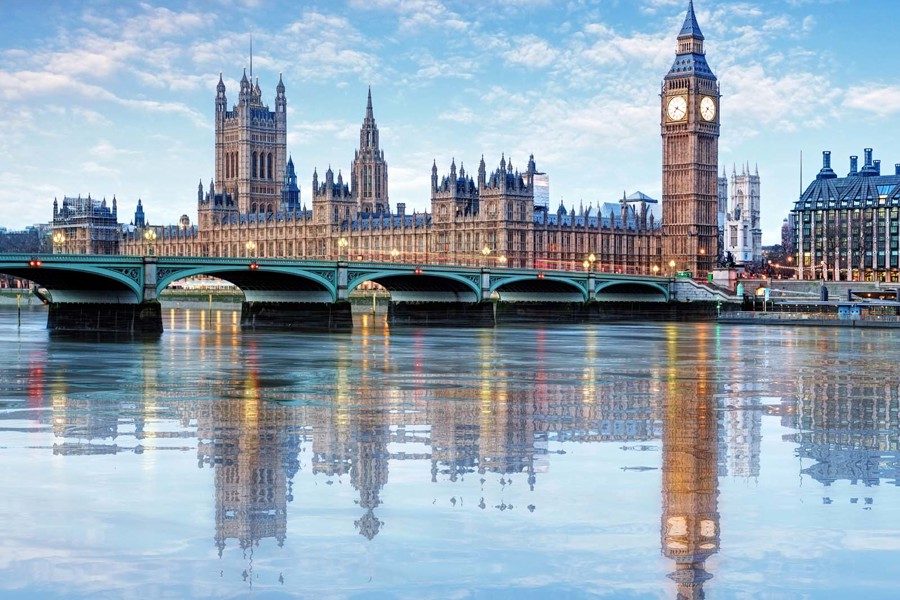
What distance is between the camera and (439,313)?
3696 inches

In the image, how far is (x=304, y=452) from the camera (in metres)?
17.7

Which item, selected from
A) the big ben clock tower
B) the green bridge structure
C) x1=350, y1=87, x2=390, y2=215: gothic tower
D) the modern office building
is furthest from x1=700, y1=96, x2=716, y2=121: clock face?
x1=350, y1=87, x2=390, y2=215: gothic tower

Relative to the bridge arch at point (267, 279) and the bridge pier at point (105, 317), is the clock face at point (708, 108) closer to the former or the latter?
the bridge arch at point (267, 279)

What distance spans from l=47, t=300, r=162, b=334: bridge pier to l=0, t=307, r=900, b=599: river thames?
35.4 meters

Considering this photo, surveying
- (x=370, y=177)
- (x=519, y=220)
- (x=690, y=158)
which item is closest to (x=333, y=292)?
(x=519, y=220)

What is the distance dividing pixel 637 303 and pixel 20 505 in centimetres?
10053

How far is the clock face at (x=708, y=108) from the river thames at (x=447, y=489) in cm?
11409

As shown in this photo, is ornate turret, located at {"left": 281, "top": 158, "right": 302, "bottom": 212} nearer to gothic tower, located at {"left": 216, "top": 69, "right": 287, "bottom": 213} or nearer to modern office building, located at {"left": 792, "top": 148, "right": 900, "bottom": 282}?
gothic tower, located at {"left": 216, "top": 69, "right": 287, "bottom": 213}

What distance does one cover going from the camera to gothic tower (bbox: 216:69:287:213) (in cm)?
19075

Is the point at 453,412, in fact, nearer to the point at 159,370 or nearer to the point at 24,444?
the point at 24,444

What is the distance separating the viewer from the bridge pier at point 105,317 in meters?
66.7

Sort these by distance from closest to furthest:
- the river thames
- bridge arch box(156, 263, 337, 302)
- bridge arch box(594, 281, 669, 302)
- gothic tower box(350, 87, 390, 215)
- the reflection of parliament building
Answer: the river thames < the reflection of parliament building < bridge arch box(156, 263, 337, 302) < bridge arch box(594, 281, 669, 302) < gothic tower box(350, 87, 390, 215)

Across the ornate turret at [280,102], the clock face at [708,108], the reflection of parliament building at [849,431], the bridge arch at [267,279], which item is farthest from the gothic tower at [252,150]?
the reflection of parliament building at [849,431]

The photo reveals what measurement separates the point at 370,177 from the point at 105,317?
9938cm
